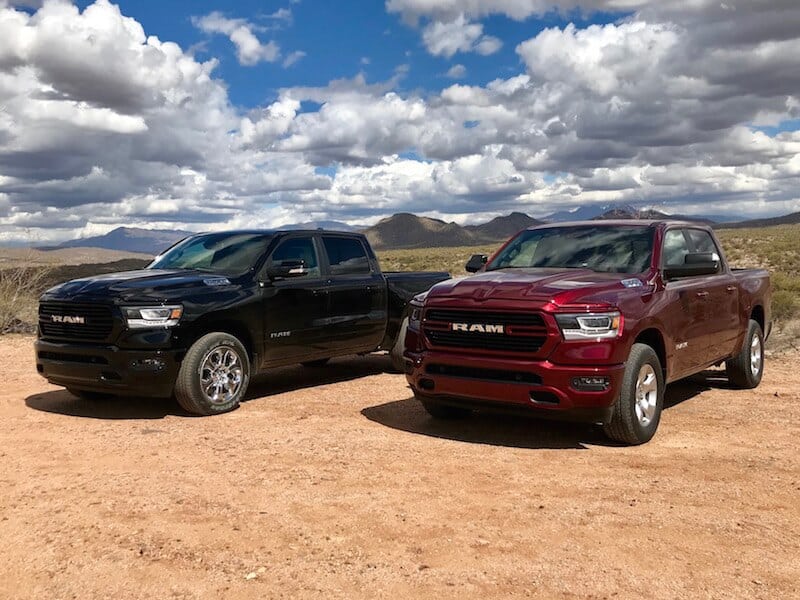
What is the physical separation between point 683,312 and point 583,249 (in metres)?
1.08

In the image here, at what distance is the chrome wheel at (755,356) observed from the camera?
9031mm

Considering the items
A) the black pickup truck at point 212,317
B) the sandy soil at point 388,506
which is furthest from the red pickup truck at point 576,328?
the black pickup truck at point 212,317

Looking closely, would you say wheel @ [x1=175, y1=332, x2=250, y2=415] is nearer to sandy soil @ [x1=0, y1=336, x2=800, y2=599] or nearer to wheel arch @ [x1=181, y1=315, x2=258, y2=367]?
wheel arch @ [x1=181, y1=315, x2=258, y2=367]

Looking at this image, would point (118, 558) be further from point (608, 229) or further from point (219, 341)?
point (608, 229)

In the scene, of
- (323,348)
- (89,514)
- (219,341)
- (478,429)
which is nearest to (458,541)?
(89,514)

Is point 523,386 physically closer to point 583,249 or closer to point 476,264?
point 583,249

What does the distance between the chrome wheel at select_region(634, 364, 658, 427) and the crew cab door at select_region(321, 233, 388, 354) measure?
3.92 m

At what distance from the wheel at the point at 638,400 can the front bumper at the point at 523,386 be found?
0.37 feet

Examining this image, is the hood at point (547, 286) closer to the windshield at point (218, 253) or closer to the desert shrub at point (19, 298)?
the windshield at point (218, 253)

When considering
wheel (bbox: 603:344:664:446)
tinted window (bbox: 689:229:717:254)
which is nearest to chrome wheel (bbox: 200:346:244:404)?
wheel (bbox: 603:344:664:446)

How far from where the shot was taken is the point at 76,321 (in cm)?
741

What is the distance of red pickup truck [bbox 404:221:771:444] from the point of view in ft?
19.7

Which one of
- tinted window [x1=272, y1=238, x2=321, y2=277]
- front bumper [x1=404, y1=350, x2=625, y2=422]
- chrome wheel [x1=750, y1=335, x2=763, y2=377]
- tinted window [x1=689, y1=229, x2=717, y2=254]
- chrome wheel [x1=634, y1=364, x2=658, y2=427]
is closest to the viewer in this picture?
front bumper [x1=404, y1=350, x2=625, y2=422]

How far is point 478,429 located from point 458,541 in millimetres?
2906
